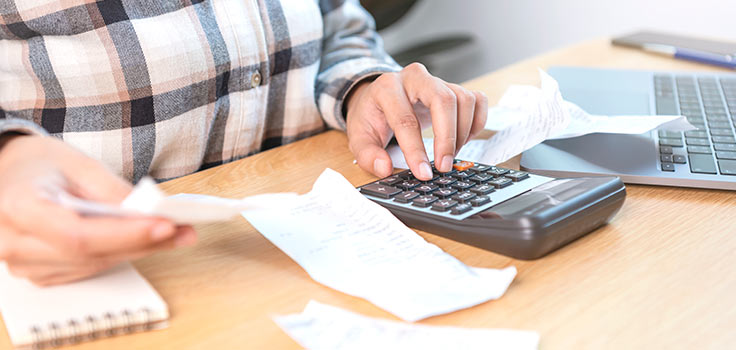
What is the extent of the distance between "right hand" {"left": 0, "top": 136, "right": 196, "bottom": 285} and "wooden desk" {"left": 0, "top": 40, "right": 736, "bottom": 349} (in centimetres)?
5

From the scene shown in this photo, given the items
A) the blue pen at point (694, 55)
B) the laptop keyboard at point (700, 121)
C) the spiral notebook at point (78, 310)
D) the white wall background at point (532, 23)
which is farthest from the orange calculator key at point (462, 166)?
the white wall background at point (532, 23)

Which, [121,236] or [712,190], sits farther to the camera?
[712,190]

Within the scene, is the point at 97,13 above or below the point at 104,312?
above

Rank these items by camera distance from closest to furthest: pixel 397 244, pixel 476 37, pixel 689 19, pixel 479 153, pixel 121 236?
pixel 121 236 → pixel 397 244 → pixel 479 153 → pixel 689 19 → pixel 476 37

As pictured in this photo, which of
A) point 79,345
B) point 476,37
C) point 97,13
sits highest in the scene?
point 97,13

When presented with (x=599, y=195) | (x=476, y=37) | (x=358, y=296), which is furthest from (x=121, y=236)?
(x=476, y=37)

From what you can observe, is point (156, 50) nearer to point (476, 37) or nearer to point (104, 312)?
point (104, 312)

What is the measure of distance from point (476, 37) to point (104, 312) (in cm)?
210

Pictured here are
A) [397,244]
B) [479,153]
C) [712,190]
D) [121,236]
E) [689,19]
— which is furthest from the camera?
[689,19]

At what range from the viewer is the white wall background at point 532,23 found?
1708mm

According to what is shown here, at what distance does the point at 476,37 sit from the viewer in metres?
2.34

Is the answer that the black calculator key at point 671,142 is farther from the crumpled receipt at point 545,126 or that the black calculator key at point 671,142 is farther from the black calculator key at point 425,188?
the black calculator key at point 425,188

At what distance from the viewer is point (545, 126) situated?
638mm

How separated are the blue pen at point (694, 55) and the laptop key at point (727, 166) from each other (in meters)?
0.46
